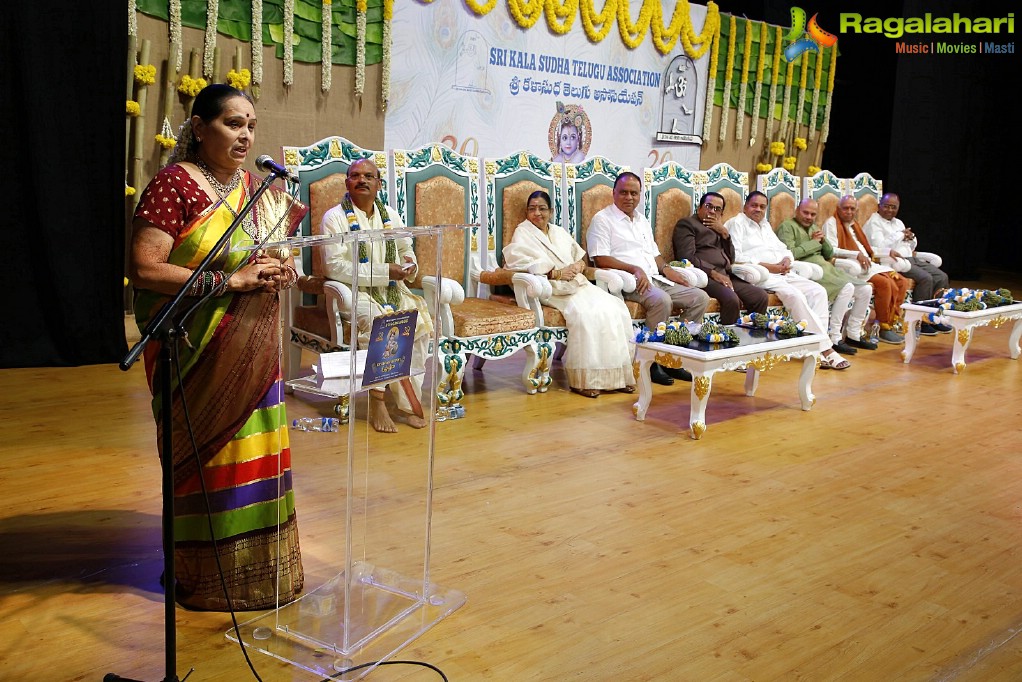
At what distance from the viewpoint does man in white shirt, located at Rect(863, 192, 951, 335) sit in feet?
25.2

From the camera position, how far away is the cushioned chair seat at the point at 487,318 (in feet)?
15.9

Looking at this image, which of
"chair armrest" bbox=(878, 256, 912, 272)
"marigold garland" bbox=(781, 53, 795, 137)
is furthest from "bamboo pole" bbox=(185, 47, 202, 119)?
"marigold garland" bbox=(781, 53, 795, 137)

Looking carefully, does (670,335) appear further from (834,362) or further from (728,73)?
(728,73)

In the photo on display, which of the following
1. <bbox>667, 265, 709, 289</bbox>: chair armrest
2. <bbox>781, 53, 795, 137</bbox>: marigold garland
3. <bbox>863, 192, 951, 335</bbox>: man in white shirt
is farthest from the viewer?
<bbox>781, 53, 795, 137</bbox>: marigold garland

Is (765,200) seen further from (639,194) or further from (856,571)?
(856,571)

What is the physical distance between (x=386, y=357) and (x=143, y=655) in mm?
922

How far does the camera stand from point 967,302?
6496 mm

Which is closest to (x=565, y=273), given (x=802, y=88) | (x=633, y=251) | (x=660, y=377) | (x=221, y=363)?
(x=633, y=251)

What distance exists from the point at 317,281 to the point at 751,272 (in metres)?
3.79

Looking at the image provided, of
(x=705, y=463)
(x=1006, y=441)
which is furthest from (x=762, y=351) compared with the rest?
(x=1006, y=441)

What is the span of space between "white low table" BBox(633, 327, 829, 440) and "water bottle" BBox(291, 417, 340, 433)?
232 cm

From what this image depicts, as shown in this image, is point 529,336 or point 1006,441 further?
point 529,336

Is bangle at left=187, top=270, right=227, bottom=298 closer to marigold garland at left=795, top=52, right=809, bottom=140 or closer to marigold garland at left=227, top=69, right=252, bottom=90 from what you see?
marigold garland at left=227, top=69, right=252, bottom=90

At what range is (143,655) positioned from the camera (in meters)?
2.36
